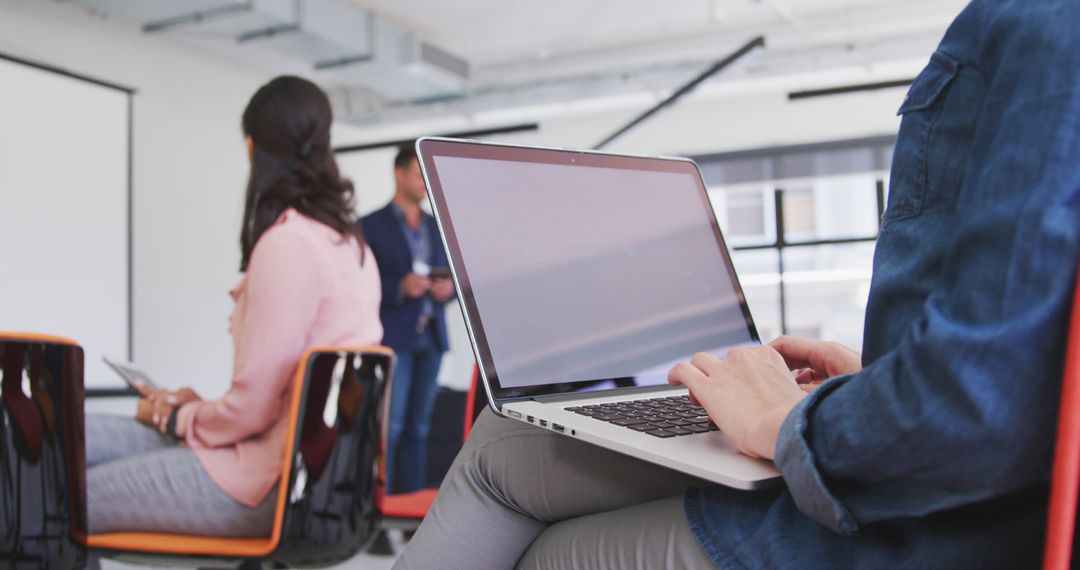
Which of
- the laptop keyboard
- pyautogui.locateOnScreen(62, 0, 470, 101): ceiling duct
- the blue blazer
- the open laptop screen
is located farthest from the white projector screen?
the laptop keyboard

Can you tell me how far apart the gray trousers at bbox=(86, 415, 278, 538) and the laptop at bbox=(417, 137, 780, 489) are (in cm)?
85

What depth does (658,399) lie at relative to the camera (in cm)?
95

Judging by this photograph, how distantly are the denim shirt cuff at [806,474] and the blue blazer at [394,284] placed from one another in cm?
324

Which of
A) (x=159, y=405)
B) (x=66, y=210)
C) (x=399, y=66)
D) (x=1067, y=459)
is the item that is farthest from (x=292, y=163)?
(x=399, y=66)

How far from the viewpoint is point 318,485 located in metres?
1.58

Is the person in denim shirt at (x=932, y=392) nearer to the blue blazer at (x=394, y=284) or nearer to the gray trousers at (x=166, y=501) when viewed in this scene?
the gray trousers at (x=166, y=501)

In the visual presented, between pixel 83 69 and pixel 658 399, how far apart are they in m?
5.19

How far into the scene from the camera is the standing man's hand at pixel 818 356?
2.99 ft

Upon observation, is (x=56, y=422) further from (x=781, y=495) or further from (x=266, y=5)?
(x=266, y=5)

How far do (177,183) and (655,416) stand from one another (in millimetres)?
5501

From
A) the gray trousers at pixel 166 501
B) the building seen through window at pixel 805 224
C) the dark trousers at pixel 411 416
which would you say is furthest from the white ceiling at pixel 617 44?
the gray trousers at pixel 166 501

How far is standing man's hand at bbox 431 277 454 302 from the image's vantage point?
12.5 feet

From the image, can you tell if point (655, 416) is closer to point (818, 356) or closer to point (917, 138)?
point (818, 356)

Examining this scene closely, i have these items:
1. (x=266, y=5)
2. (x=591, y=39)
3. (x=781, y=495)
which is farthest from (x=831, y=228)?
(x=781, y=495)
